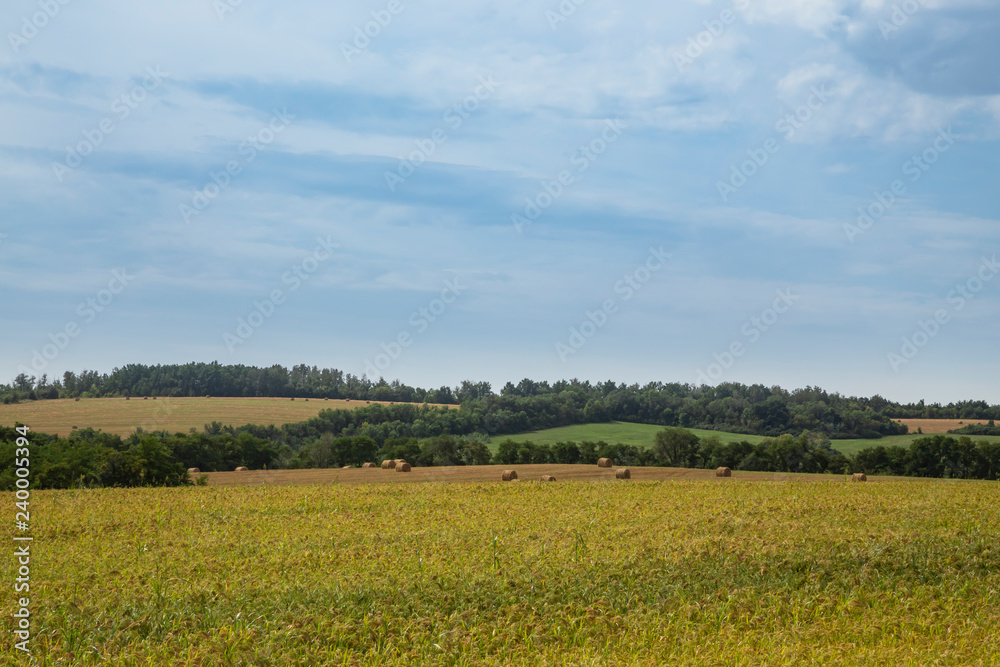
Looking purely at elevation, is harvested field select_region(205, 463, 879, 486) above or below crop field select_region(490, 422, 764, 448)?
below

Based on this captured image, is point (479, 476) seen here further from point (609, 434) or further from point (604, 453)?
point (609, 434)

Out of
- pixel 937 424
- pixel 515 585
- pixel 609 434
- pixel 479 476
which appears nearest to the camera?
pixel 515 585

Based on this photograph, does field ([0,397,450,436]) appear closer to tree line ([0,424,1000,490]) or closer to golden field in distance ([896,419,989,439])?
tree line ([0,424,1000,490])

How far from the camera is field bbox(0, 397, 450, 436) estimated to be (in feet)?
266

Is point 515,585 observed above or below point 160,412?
below

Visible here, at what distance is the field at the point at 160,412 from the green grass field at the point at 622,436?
23.8 m

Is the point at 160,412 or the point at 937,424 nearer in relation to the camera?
the point at 937,424

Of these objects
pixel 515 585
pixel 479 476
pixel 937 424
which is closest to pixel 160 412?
pixel 479 476

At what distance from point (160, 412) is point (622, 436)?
6233 centimetres

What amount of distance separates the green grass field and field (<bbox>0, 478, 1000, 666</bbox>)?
48.3 m

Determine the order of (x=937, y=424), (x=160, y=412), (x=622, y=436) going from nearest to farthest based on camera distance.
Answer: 1. (x=622, y=436)
2. (x=937, y=424)
3. (x=160, y=412)

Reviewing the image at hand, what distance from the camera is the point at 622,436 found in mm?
79000

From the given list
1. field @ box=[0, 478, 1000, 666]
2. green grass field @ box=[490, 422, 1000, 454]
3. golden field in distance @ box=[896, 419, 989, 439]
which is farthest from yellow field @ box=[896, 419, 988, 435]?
field @ box=[0, 478, 1000, 666]

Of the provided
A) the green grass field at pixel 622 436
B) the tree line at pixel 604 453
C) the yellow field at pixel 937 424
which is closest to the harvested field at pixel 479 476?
the tree line at pixel 604 453
